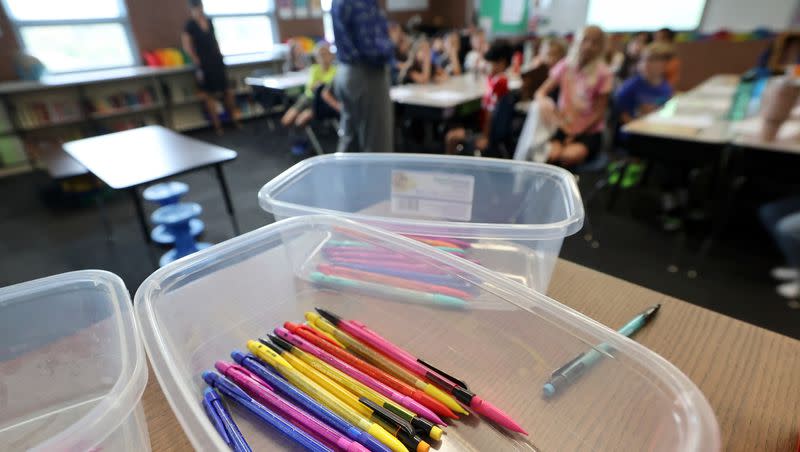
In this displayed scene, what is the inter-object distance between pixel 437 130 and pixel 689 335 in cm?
385

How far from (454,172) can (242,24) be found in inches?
249

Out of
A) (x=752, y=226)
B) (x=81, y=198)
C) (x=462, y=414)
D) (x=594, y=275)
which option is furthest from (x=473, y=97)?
(x=81, y=198)

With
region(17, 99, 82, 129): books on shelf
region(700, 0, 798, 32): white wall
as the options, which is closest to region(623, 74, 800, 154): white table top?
region(700, 0, 798, 32): white wall

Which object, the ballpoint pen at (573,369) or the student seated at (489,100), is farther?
the student seated at (489,100)

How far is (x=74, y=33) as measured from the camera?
4625 millimetres

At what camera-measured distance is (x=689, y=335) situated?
0.60m

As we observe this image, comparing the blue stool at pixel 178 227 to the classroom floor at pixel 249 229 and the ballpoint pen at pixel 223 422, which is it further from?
the ballpoint pen at pixel 223 422

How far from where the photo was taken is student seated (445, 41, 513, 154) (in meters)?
2.31

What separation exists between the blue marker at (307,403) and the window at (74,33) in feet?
18.3

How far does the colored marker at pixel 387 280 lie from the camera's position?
0.65 meters

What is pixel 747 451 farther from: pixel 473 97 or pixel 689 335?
pixel 473 97

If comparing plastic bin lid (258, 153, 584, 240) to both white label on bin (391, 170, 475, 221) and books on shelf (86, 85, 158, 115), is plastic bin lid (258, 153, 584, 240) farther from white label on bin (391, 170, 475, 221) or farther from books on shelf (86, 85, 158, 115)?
books on shelf (86, 85, 158, 115)

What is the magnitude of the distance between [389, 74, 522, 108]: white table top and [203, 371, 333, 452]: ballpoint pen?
8.06ft

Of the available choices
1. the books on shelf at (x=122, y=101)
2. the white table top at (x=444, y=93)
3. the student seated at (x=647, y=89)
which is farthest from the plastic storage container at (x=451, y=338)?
the books on shelf at (x=122, y=101)
